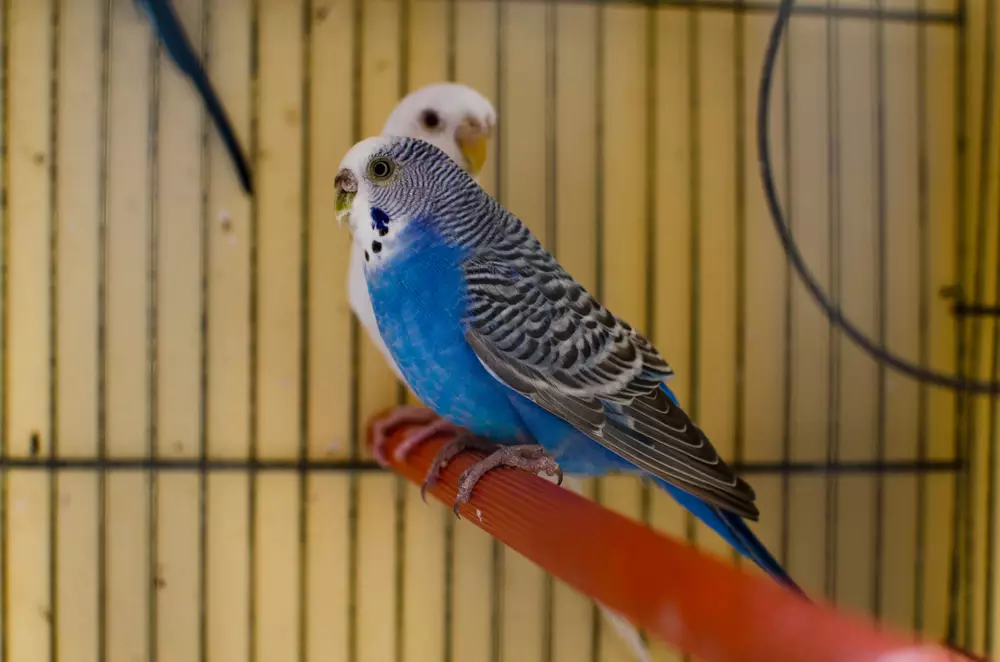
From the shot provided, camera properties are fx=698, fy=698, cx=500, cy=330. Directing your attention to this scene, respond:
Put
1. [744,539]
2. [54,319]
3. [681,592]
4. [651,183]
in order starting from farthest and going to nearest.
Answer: [651,183]
[54,319]
[744,539]
[681,592]

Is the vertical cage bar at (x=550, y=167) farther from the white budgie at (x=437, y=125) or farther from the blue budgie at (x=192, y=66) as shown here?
the blue budgie at (x=192, y=66)

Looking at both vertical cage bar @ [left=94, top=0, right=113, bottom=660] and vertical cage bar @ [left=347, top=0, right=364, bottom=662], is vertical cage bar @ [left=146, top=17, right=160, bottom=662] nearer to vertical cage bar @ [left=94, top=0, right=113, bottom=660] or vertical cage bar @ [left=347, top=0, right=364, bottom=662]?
vertical cage bar @ [left=94, top=0, right=113, bottom=660]

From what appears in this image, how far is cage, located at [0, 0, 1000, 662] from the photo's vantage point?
1.31m

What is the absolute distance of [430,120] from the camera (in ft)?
4.02

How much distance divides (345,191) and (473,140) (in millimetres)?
419

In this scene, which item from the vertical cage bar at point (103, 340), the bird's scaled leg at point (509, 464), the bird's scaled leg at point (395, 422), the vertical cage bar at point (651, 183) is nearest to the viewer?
the bird's scaled leg at point (509, 464)

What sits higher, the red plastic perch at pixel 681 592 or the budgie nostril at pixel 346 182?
the budgie nostril at pixel 346 182

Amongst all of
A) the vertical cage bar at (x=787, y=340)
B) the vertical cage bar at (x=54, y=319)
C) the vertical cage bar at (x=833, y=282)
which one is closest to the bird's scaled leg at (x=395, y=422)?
the vertical cage bar at (x=54, y=319)

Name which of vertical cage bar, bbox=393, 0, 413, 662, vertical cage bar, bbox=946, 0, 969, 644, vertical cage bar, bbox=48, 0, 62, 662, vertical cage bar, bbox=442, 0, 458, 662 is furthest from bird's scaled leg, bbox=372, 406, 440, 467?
vertical cage bar, bbox=946, 0, 969, 644

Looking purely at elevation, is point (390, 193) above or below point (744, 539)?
above

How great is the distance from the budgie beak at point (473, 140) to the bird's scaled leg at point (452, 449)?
1.67 feet

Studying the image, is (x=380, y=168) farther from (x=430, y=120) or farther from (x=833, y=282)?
(x=833, y=282)

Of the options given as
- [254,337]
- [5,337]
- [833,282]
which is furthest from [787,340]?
[5,337]

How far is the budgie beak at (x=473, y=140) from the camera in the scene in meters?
1.23
